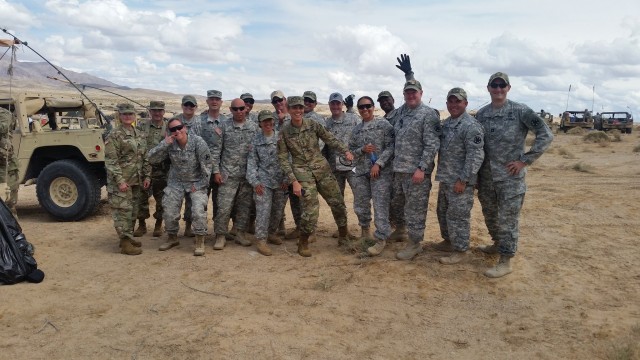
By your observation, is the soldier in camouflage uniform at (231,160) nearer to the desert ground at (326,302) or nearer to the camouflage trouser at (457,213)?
the desert ground at (326,302)

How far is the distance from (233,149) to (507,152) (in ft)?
9.26

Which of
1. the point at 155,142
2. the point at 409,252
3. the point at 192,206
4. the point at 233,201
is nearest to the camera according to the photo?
the point at 409,252

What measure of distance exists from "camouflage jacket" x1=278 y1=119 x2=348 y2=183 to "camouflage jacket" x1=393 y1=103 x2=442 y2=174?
596mm

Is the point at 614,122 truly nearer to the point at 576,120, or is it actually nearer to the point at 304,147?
the point at 576,120

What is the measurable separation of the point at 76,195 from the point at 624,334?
20.7 feet

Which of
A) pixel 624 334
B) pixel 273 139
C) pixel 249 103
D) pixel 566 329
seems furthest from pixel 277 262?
pixel 624 334

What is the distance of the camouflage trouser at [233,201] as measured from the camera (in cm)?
560

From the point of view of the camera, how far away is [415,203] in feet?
16.3

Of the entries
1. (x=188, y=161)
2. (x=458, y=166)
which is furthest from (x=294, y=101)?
(x=458, y=166)

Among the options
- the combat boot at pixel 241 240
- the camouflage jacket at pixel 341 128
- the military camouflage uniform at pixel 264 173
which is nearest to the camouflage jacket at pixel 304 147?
the military camouflage uniform at pixel 264 173

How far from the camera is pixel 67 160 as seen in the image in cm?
674

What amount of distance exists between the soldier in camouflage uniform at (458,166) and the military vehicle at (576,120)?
1070 inches

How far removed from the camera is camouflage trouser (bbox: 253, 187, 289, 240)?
549 centimetres

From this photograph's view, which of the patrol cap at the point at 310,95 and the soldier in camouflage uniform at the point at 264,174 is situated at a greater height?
the patrol cap at the point at 310,95
